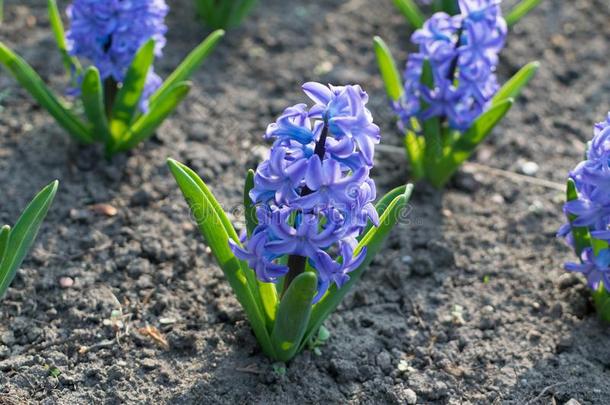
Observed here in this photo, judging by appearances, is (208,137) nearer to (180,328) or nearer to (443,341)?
(180,328)

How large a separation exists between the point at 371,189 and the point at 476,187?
2.00 m

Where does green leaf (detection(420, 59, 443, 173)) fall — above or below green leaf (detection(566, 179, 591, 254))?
above

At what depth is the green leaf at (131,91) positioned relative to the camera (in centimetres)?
432

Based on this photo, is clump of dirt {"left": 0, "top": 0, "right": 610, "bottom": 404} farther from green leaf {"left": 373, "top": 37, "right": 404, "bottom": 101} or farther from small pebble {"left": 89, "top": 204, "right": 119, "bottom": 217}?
green leaf {"left": 373, "top": 37, "right": 404, "bottom": 101}

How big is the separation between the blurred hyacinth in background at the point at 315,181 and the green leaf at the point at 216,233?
208 mm

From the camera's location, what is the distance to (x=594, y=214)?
139 inches

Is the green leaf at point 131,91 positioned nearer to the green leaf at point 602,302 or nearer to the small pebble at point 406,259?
the small pebble at point 406,259

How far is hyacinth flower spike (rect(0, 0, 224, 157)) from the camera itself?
13.9 ft

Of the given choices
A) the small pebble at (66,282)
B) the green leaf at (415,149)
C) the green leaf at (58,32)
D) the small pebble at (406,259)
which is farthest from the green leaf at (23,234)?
the green leaf at (415,149)

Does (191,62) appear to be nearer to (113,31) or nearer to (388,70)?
(113,31)

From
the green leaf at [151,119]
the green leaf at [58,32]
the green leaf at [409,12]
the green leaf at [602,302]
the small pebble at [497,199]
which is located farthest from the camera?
the green leaf at [409,12]

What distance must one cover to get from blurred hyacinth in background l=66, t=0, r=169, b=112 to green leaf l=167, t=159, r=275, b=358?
1.28 metres

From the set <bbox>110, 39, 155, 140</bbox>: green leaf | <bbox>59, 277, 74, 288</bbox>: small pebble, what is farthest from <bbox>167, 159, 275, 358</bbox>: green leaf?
<bbox>110, 39, 155, 140</bbox>: green leaf

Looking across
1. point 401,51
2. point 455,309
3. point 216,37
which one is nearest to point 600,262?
point 455,309
